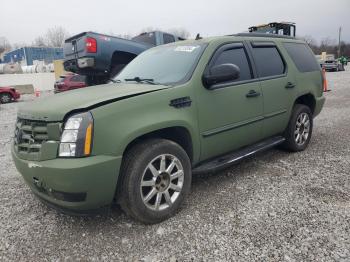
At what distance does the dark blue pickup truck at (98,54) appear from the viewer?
7617 millimetres

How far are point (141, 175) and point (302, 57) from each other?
11.7 feet

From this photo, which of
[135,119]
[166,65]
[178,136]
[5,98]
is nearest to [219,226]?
[178,136]

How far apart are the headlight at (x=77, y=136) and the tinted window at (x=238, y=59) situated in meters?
1.84

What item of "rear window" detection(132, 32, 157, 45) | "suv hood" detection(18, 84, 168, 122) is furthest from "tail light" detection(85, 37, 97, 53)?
"suv hood" detection(18, 84, 168, 122)

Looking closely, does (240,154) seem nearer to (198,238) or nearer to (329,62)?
(198,238)

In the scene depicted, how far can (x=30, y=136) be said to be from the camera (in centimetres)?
274

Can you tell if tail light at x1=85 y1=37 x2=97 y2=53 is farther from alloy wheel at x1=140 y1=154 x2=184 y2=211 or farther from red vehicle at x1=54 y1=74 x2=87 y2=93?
red vehicle at x1=54 y1=74 x2=87 y2=93

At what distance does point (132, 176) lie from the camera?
265cm

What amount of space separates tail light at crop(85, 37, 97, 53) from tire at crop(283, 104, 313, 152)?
516 centimetres

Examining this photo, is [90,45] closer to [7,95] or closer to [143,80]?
[143,80]

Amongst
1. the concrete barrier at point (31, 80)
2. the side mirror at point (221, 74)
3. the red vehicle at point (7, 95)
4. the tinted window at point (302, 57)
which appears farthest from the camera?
the concrete barrier at point (31, 80)

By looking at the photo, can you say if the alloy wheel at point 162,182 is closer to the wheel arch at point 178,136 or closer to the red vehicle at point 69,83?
the wheel arch at point 178,136

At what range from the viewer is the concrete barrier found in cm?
2859

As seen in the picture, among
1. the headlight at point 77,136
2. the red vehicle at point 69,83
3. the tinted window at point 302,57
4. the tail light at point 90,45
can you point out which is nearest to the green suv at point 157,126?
the headlight at point 77,136
